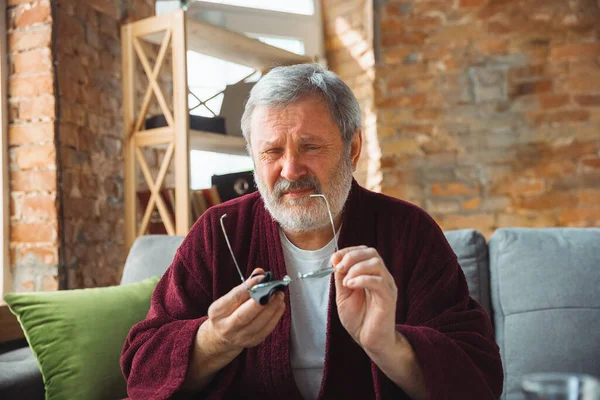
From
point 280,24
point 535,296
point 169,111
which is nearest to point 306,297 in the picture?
point 535,296

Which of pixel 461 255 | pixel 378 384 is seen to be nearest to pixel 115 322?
pixel 378 384

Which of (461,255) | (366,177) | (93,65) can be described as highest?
(93,65)

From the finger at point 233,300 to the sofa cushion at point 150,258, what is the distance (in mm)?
907

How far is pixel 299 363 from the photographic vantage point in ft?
4.28

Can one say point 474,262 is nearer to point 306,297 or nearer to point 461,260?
point 461,260

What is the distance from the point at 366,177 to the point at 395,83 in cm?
53

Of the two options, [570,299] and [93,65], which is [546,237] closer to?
[570,299]

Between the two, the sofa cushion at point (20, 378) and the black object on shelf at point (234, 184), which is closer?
the sofa cushion at point (20, 378)

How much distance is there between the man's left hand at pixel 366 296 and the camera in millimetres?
966

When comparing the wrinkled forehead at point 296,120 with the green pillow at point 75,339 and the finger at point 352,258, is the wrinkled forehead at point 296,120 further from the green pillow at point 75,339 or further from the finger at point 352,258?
the green pillow at point 75,339

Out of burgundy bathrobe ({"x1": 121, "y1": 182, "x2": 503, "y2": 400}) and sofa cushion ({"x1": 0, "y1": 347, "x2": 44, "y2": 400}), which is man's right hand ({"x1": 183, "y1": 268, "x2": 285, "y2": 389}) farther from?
sofa cushion ({"x1": 0, "y1": 347, "x2": 44, "y2": 400})

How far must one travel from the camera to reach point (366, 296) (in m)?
1.04

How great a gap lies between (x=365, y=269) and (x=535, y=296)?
0.92 meters

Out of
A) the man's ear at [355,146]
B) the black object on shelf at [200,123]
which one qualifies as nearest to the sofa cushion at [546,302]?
the man's ear at [355,146]
